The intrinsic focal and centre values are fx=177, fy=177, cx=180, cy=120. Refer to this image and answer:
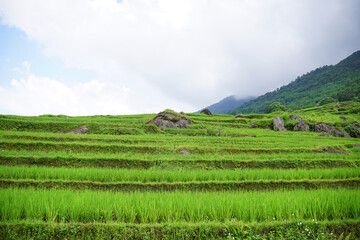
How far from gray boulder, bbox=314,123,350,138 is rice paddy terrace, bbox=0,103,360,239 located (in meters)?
11.2

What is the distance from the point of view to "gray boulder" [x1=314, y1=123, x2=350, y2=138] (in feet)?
69.5

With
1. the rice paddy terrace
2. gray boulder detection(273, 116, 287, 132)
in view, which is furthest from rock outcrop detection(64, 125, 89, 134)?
gray boulder detection(273, 116, 287, 132)

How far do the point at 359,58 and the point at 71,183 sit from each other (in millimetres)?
157062

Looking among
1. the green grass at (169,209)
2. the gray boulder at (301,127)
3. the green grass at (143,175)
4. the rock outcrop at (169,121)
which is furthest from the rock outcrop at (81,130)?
the gray boulder at (301,127)

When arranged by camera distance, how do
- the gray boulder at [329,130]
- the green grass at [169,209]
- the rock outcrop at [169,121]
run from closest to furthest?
the green grass at [169,209], the rock outcrop at [169,121], the gray boulder at [329,130]

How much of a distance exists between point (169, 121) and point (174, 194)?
16949mm

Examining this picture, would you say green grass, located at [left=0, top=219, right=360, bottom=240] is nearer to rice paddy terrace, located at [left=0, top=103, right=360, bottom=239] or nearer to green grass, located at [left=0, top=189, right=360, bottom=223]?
rice paddy terrace, located at [left=0, top=103, right=360, bottom=239]

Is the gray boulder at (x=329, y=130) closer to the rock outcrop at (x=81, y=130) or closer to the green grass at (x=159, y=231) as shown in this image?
the green grass at (x=159, y=231)

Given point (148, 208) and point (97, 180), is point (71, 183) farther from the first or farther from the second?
point (148, 208)

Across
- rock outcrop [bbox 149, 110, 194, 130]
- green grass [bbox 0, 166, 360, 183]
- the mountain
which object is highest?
the mountain

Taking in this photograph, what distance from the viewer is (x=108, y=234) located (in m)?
2.70

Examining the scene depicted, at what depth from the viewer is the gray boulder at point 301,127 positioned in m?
23.5

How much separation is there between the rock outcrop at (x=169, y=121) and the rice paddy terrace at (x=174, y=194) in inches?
328

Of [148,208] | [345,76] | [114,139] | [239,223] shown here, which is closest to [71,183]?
[148,208]
